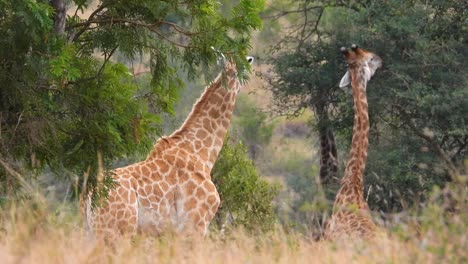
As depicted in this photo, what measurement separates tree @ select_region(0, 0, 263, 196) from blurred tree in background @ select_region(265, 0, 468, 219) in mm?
7096

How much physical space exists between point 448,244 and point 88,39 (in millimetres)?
5554

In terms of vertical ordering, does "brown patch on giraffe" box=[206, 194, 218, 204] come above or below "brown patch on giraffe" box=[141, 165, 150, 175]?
below

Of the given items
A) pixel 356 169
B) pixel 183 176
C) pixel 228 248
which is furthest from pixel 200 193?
pixel 228 248

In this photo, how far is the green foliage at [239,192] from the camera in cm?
1509

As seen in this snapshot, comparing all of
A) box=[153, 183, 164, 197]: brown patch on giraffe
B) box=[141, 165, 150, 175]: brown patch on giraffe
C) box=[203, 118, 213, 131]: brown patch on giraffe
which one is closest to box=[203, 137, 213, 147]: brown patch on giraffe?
Result: box=[203, 118, 213, 131]: brown patch on giraffe

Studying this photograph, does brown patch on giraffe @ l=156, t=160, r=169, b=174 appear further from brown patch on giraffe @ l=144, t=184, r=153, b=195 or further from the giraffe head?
the giraffe head

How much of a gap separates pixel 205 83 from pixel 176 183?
4.36ft

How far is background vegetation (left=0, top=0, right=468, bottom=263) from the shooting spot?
7.00 m

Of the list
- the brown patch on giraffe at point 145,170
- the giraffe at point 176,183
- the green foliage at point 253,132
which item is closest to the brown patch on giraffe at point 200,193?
the giraffe at point 176,183

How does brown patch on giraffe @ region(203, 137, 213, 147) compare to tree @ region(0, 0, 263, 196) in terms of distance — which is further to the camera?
brown patch on giraffe @ region(203, 137, 213, 147)

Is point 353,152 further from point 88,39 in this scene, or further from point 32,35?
point 32,35

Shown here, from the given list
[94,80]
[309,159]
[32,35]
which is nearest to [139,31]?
[94,80]

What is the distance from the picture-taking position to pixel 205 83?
13.1 meters

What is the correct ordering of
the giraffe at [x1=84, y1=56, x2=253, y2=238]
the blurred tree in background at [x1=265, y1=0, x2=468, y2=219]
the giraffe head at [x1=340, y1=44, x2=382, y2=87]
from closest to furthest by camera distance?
the giraffe at [x1=84, y1=56, x2=253, y2=238] < the giraffe head at [x1=340, y1=44, x2=382, y2=87] < the blurred tree in background at [x1=265, y1=0, x2=468, y2=219]
